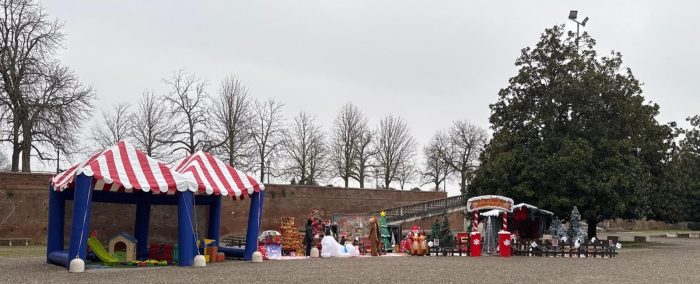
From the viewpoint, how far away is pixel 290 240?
2552 centimetres

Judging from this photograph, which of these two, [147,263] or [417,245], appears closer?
[147,263]

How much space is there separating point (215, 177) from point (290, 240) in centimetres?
537

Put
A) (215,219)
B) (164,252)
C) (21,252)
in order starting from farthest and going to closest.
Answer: (21,252) < (215,219) < (164,252)

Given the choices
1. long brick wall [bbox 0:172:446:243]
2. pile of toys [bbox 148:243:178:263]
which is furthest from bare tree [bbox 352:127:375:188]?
pile of toys [bbox 148:243:178:263]

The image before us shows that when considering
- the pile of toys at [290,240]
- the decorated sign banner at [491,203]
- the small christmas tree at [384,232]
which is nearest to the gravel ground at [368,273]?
the pile of toys at [290,240]

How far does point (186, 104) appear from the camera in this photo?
166ft

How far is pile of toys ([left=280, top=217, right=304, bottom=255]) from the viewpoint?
83.2 ft

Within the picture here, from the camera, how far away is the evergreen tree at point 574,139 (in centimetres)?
3422

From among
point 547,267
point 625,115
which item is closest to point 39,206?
point 547,267

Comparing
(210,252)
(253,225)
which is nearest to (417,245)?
(253,225)

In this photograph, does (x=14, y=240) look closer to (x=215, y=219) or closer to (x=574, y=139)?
(x=215, y=219)

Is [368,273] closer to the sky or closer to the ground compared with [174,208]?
closer to the ground

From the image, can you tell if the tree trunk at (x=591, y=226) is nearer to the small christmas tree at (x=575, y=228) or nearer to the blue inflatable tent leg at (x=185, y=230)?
the small christmas tree at (x=575, y=228)

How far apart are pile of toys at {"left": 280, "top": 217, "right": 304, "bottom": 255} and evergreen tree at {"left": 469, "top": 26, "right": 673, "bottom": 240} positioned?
45.6 feet
